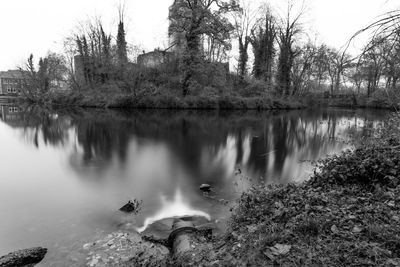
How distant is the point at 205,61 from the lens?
29.3 metres

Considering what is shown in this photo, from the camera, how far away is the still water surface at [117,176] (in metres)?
4.82

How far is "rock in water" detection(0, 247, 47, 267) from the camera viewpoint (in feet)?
11.3

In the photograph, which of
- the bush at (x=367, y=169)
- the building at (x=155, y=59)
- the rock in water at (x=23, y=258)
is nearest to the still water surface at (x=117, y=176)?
the rock in water at (x=23, y=258)

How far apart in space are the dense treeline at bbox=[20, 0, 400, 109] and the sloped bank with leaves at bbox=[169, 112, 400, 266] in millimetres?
24212

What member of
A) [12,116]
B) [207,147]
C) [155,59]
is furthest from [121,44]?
[207,147]

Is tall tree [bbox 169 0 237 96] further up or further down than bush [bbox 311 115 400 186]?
further up

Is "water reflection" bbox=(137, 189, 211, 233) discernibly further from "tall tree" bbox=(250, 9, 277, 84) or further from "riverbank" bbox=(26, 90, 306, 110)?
"tall tree" bbox=(250, 9, 277, 84)

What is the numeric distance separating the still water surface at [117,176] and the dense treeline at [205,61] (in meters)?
16.7

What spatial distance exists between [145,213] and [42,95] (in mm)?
46035

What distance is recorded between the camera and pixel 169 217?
5.25 m

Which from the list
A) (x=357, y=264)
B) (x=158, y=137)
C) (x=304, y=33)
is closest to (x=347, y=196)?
(x=357, y=264)

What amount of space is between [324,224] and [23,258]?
444 cm

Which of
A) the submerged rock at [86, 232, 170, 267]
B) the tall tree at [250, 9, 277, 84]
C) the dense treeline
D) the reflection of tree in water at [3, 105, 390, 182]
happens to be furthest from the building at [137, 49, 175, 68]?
the submerged rock at [86, 232, 170, 267]

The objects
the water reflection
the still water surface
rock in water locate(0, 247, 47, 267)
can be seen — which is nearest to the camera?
rock in water locate(0, 247, 47, 267)
